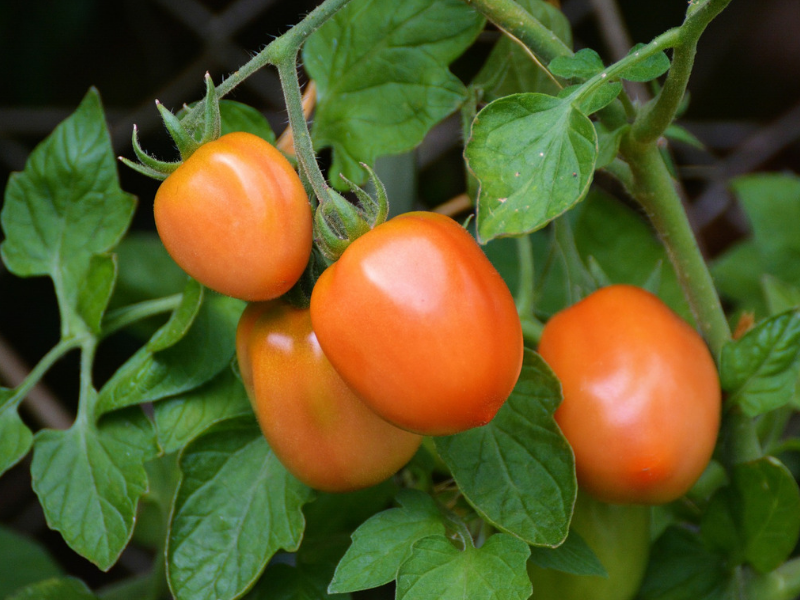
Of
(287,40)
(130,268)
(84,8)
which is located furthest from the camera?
(84,8)

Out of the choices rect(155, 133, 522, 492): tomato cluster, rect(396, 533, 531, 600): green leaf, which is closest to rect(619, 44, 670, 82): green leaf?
rect(155, 133, 522, 492): tomato cluster

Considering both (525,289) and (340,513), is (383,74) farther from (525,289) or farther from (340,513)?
(340,513)

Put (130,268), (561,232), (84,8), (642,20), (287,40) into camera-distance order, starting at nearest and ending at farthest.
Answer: (287,40), (561,232), (130,268), (84,8), (642,20)

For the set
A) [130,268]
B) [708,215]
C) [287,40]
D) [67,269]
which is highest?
[287,40]

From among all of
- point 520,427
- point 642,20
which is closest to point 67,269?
point 520,427

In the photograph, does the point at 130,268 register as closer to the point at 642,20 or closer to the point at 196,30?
the point at 196,30

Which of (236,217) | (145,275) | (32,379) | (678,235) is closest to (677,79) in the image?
(678,235)
